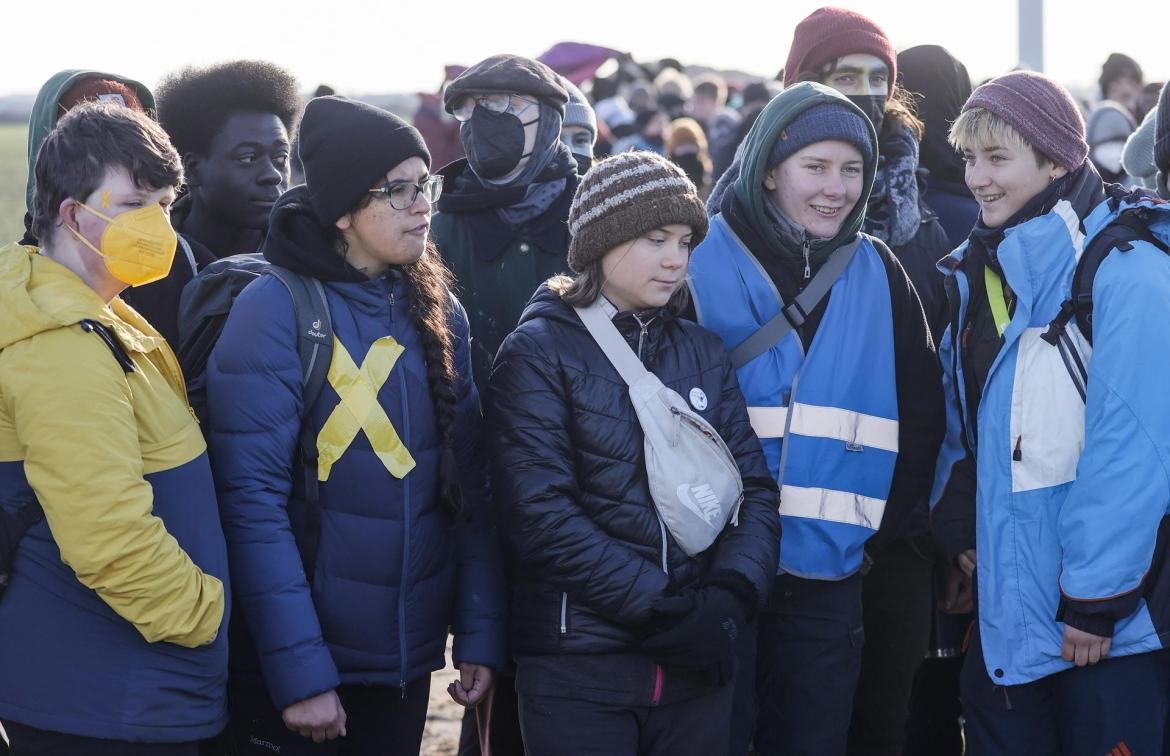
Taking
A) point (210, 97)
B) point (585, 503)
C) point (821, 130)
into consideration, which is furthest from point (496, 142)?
point (585, 503)

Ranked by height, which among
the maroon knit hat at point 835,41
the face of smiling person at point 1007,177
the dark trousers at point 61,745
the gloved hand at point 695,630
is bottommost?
the dark trousers at point 61,745

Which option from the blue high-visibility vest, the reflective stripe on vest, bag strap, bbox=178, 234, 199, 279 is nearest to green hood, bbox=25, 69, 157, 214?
bag strap, bbox=178, 234, 199, 279

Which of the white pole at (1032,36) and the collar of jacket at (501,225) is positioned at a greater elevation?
the white pole at (1032,36)

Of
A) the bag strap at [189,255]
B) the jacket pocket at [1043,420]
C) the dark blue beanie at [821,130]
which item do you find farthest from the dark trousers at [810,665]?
the bag strap at [189,255]

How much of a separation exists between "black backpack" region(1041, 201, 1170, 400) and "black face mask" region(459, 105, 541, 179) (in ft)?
6.07

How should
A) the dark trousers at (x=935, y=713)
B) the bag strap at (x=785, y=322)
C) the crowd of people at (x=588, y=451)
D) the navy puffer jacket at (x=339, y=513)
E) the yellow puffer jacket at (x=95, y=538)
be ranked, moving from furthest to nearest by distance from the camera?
the dark trousers at (x=935, y=713)
the bag strap at (x=785, y=322)
the navy puffer jacket at (x=339, y=513)
the crowd of people at (x=588, y=451)
the yellow puffer jacket at (x=95, y=538)

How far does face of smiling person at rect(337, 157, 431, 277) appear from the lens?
3.20 meters

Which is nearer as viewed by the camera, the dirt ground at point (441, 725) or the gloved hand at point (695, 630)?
the gloved hand at point (695, 630)

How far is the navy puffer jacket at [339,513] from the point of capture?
301 centimetres

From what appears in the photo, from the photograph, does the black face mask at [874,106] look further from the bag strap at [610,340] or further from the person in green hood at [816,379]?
the bag strap at [610,340]

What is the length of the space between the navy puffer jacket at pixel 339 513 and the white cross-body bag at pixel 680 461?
0.49 m

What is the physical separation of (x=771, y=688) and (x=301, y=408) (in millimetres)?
1534

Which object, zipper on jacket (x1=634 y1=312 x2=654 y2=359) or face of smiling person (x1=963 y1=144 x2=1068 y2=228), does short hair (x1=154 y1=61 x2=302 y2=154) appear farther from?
face of smiling person (x1=963 y1=144 x2=1068 y2=228)

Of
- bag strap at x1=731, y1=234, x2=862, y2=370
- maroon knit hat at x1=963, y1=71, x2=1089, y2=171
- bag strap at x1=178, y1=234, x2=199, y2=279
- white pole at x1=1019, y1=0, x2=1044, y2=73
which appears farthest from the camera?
white pole at x1=1019, y1=0, x2=1044, y2=73
